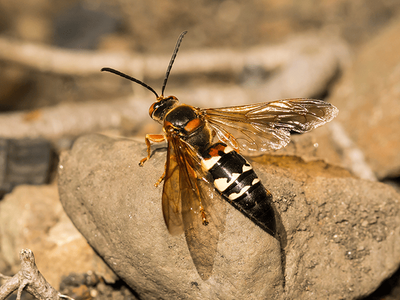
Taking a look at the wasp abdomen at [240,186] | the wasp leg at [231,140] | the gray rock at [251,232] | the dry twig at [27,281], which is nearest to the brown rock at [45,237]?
the gray rock at [251,232]

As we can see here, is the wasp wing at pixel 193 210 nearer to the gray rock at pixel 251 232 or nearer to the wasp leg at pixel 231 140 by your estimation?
the gray rock at pixel 251 232

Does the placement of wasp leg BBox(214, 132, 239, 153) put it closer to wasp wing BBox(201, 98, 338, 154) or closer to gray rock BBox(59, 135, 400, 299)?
wasp wing BBox(201, 98, 338, 154)

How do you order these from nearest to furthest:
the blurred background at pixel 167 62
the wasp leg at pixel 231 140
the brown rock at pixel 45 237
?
the wasp leg at pixel 231 140 < the brown rock at pixel 45 237 < the blurred background at pixel 167 62

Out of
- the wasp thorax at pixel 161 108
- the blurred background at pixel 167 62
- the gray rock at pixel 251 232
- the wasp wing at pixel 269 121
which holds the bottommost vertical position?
the gray rock at pixel 251 232

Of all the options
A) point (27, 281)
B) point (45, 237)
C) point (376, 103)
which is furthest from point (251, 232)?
point (376, 103)

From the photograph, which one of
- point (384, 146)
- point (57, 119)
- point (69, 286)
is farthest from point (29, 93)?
point (384, 146)

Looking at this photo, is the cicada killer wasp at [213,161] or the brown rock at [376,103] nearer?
the cicada killer wasp at [213,161]
